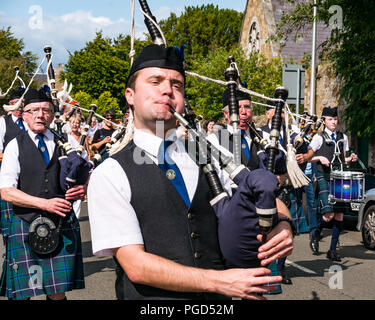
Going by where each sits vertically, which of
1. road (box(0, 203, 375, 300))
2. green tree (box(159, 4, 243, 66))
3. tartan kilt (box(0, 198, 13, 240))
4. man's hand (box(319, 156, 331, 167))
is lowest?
road (box(0, 203, 375, 300))

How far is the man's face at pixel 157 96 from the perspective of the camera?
186 centimetres

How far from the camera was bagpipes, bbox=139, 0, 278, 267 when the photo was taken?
5.04 feet

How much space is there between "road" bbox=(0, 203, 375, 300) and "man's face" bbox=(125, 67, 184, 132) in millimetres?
3249

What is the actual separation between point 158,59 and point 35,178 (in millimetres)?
2068

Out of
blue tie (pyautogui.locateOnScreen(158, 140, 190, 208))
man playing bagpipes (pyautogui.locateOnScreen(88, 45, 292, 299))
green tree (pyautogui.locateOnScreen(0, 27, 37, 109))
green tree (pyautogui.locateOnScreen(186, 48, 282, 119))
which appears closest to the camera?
man playing bagpipes (pyautogui.locateOnScreen(88, 45, 292, 299))

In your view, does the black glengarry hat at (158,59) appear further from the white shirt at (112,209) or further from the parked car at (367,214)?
the parked car at (367,214)

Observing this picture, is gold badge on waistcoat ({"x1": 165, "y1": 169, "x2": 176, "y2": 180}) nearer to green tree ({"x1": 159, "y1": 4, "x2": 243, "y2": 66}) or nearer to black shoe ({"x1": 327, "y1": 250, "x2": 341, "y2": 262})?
black shoe ({"x1": 327, "y1": 250, "x2": 341, "y2": 262})

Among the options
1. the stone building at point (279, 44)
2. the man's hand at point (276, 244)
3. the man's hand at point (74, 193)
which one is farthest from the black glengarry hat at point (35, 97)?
the stone building at point (279, 44)

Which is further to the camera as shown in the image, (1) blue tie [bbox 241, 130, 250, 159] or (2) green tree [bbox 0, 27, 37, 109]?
(2) green tree [bbox 0, 27, 37, 109]

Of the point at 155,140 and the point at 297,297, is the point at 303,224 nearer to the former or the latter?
the point at 297,297

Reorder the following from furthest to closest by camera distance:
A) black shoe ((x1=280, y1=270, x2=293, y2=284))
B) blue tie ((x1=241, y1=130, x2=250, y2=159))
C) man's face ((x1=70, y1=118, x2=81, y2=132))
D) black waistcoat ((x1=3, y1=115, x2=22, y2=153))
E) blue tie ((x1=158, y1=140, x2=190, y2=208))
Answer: man's face ((x1=70, y1=118, x2=81, y2=132)) < black waistcoat ((x1=3, y1=115, x2=22, y2=153)) < black shoe ((x1=280, y1=270, x2=293, y2=284)) < blue tie ((x1=241, y1=130, x2=250, y2=159)) < blue tie ((x1=158, y1=140, x2=190, y2=208))

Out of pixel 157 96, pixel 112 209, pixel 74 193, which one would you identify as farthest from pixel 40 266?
pixel 157 96

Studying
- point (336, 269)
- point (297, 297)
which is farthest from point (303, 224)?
point (297, 297)

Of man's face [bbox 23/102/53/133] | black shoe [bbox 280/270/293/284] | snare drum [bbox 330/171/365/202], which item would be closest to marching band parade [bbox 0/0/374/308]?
man's face [bbox 23/102/53/133]
